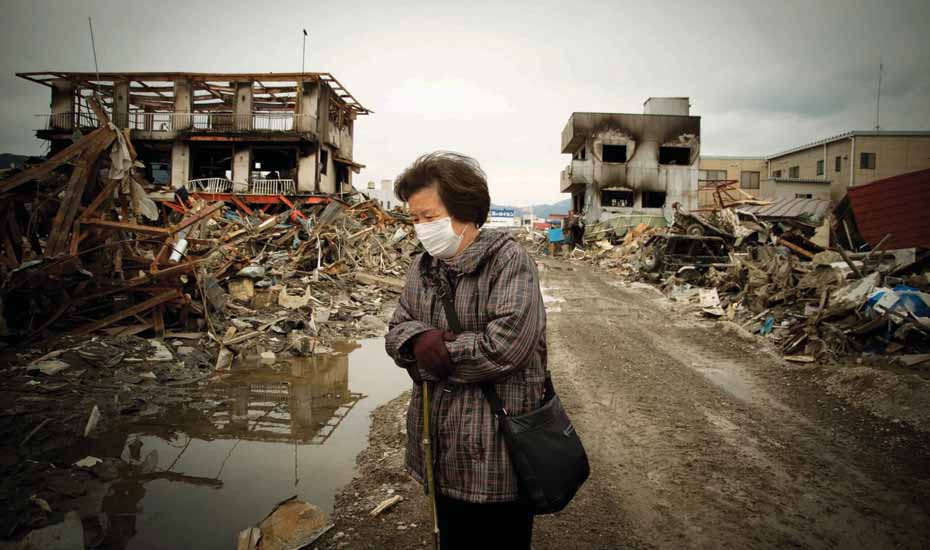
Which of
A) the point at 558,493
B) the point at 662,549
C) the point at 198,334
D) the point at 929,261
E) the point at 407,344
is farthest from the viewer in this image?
the point at 929,261

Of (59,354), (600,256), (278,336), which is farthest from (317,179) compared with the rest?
(59,354)

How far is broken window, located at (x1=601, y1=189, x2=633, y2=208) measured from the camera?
41.6 metres

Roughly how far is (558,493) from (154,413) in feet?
15.8

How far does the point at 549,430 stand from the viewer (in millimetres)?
1701

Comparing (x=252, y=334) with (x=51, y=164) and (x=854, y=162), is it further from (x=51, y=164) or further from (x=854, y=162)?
(x=854, y=162)

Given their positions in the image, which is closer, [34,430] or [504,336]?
[504,336]

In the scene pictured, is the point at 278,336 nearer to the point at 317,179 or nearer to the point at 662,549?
the point at 662,549

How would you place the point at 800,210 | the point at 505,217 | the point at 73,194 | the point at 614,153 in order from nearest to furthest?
the point at 73,194, the point at 800,210, the point at 614,153, the point at 505,217

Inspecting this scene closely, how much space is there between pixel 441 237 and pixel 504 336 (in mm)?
480

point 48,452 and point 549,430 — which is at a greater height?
point 549,430

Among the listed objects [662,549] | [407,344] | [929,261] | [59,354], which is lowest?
[662,549]

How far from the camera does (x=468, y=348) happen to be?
1626mm

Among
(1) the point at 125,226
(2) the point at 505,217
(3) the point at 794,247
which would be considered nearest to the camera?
(1) the point at 125,226

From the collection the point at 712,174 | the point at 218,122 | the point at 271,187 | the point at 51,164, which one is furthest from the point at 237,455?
the point at 712,174
